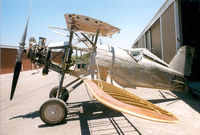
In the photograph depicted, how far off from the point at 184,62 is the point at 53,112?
248 inches

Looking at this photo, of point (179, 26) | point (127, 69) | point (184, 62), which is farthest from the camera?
point (179, 26)

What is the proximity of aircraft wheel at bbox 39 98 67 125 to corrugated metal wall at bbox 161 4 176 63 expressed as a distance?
27.3ft

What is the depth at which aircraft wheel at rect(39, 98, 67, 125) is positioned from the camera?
14.3ft

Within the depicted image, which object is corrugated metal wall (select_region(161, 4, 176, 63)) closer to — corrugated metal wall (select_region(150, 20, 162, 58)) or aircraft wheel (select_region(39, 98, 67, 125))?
corrugated metal wall (select_region(150, 20, 162, 58))

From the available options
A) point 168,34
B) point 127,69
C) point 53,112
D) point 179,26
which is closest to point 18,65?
point 53,112

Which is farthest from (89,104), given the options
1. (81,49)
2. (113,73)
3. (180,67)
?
(180,67)

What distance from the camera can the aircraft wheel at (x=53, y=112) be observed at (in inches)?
172

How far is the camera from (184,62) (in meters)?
6.79

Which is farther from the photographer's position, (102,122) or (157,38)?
(157,38)

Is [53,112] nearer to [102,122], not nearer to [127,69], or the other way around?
[102,122]

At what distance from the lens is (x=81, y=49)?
585 cm

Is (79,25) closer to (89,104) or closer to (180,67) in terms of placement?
(89,104)

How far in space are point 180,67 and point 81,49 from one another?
4.84 m

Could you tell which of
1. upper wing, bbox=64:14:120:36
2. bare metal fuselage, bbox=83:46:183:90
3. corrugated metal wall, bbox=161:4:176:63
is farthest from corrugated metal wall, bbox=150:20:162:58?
upper wing, bbox=64:14:120:36
